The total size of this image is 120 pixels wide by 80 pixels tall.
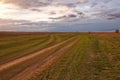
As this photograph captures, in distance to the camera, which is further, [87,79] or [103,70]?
[103,70]

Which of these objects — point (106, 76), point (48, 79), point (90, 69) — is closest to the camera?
point (48, 79)

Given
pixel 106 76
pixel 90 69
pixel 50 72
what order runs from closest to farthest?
pixel 106 76 < pixel 50 72 < pixel 90 69

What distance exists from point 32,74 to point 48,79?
1769 millimetres

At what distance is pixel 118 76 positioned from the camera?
13.7m

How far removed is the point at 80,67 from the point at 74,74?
263 cm

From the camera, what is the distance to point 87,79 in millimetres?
13117

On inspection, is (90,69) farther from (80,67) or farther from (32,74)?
(32,74)

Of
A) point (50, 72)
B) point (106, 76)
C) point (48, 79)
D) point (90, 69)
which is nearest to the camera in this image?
point (48, 79)

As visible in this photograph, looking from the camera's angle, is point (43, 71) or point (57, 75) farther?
point (43, 71)

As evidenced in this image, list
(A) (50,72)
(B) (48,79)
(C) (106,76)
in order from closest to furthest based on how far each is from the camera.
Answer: (B) (48,79), (C) (106,76), (A) (50,72)

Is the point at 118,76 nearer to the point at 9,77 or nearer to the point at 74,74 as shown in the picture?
the point at 74,74

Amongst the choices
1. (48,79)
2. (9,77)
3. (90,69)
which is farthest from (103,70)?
(9,77)

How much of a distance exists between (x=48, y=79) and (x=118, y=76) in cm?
373

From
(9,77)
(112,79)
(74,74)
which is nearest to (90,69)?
(74,74)
